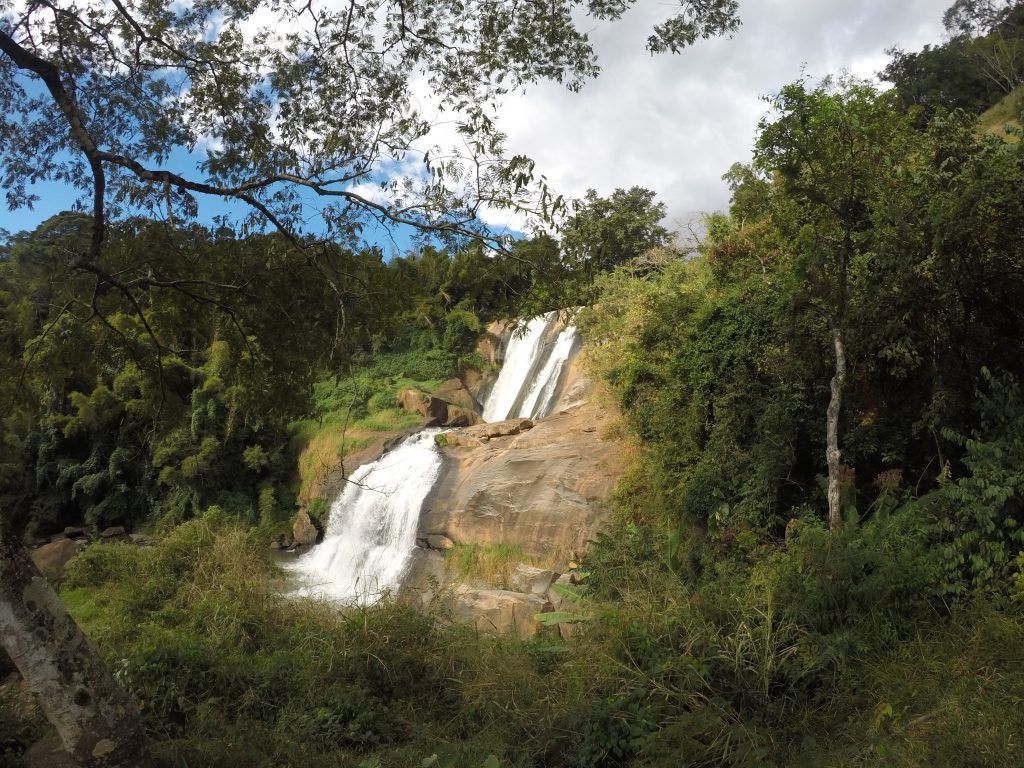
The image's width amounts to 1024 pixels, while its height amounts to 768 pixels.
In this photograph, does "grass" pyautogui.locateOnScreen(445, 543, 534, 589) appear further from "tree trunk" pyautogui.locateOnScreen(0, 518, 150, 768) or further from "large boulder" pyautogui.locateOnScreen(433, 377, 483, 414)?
"large boulder" pyautogui.locateOnScreen(433, 377, 483, 414)

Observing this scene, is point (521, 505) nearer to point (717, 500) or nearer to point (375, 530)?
point (375, 530)

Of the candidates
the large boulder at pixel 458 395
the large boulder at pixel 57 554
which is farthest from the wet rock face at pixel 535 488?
the large boulder at pixel 57 554

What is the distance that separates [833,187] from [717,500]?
402cm

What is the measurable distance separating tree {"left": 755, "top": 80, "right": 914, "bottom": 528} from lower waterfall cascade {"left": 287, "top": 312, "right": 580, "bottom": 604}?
6966mm

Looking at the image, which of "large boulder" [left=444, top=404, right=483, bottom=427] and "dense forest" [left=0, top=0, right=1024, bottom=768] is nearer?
"dense forest" [left=0, top=0, right=1024, bottom=768]

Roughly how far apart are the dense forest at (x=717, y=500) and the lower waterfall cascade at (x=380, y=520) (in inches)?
132

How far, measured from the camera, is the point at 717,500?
894cm

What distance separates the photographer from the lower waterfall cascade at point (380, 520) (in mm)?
13938

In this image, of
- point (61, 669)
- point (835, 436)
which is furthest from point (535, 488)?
point (61, 669)

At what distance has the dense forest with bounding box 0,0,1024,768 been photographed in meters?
5.34

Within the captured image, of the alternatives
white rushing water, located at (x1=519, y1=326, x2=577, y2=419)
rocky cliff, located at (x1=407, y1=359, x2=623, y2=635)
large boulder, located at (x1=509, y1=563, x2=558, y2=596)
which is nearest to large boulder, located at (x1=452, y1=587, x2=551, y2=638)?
rocky cliff, located at (x1=407, y1=359, x2=623, y2=635)

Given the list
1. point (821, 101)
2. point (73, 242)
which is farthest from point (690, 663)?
point (73, 242)

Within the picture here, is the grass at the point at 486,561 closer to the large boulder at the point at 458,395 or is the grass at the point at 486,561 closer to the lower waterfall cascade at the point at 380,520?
the lower waterfall cascade at the point at 380,520

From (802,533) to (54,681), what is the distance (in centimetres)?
635
